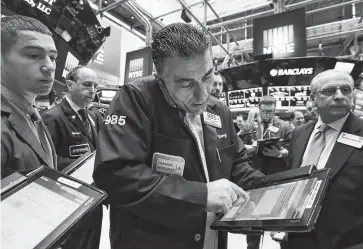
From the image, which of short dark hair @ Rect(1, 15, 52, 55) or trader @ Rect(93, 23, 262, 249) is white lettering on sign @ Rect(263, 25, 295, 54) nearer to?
trader @ Rect(93, 23, 262, 249)

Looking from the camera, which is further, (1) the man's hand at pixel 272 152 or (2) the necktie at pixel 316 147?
(1) the man's hand at pixel 272 152

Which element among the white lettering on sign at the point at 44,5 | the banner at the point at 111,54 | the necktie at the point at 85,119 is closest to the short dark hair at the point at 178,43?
the necktie at the point at 85,119

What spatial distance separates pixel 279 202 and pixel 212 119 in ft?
1.51

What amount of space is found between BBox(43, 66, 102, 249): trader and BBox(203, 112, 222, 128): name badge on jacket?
3.75 feet

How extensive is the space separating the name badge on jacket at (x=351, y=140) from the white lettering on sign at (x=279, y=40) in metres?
4.77

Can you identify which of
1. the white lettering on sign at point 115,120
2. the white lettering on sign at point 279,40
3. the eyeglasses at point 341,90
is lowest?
the white lettering on sign at point 115,120

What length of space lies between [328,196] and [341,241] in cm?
27

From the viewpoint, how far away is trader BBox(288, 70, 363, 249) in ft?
5.77

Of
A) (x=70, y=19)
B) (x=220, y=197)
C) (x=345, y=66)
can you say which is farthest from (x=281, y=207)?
(x=345, y=66)

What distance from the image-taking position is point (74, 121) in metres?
2.53

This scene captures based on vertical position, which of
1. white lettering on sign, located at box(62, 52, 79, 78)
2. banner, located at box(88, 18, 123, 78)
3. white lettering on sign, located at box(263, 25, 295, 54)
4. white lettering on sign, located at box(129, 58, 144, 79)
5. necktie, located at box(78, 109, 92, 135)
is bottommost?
necktie, located at box(78, 109, 92, 135)

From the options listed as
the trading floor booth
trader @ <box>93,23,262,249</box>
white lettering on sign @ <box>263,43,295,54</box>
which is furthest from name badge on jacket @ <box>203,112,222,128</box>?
white lettering on sign @ <box>263,43,295,54</box>

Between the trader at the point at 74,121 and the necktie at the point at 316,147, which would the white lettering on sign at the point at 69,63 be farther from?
the necktie at the point at 316,147

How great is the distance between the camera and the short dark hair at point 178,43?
3.50ft
